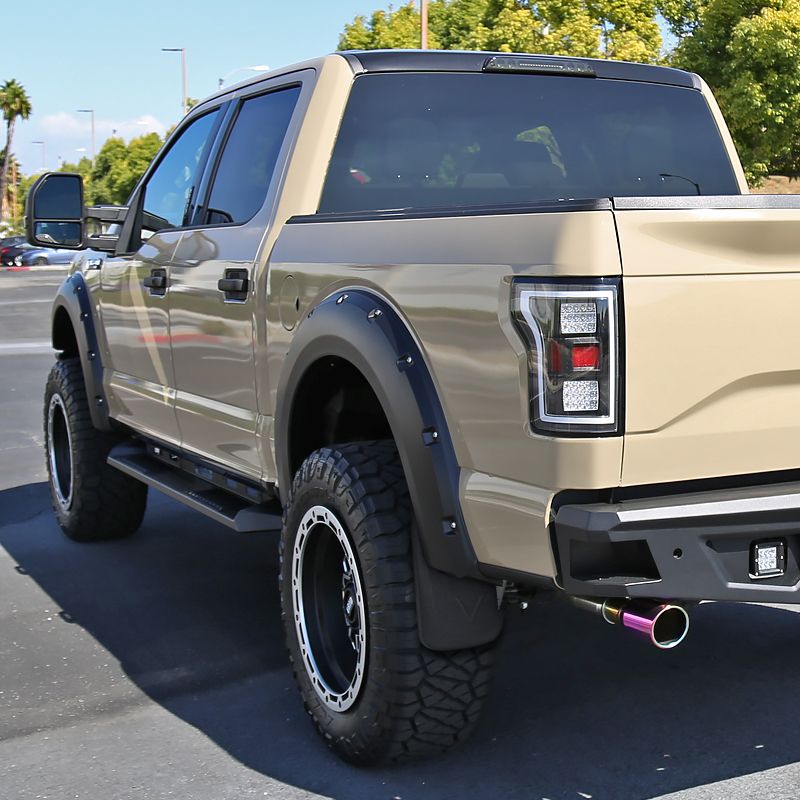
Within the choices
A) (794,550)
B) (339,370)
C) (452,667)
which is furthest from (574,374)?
(339,370)

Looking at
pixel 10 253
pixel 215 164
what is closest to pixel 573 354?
pixel 215 164

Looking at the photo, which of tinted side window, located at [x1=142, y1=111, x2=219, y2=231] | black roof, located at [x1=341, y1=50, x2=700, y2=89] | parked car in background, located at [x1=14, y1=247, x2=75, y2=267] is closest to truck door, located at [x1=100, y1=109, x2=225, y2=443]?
tinted side window, located at [x1=142, y1=111, x2=219, y2=231]

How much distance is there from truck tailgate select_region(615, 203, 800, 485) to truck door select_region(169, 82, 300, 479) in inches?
68.7

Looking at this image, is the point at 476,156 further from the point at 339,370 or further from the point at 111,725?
the point at 111,725

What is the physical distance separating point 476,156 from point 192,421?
1476 millimetres

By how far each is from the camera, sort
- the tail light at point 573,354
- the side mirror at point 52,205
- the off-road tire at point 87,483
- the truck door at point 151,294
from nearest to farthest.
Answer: the tail light at point 573,354, the truck door at point 151,294, the side mirror at point 52,205, the off-road tire at point 87,483

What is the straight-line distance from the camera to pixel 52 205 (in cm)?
552

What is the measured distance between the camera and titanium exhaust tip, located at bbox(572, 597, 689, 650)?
9.48ft

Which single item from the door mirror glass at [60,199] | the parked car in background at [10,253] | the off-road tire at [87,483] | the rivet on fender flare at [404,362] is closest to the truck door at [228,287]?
the door mirror glass at [60,199]

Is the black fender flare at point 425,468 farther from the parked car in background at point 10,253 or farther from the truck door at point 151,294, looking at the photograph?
the parked car in background at point 10,253

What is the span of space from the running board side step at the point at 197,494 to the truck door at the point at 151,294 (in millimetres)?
163

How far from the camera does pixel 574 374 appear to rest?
2.76 m

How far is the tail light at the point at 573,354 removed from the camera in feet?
8.93

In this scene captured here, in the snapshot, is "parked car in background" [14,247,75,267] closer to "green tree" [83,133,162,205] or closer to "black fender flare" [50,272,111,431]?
"green tree" [83,133,162,205]
